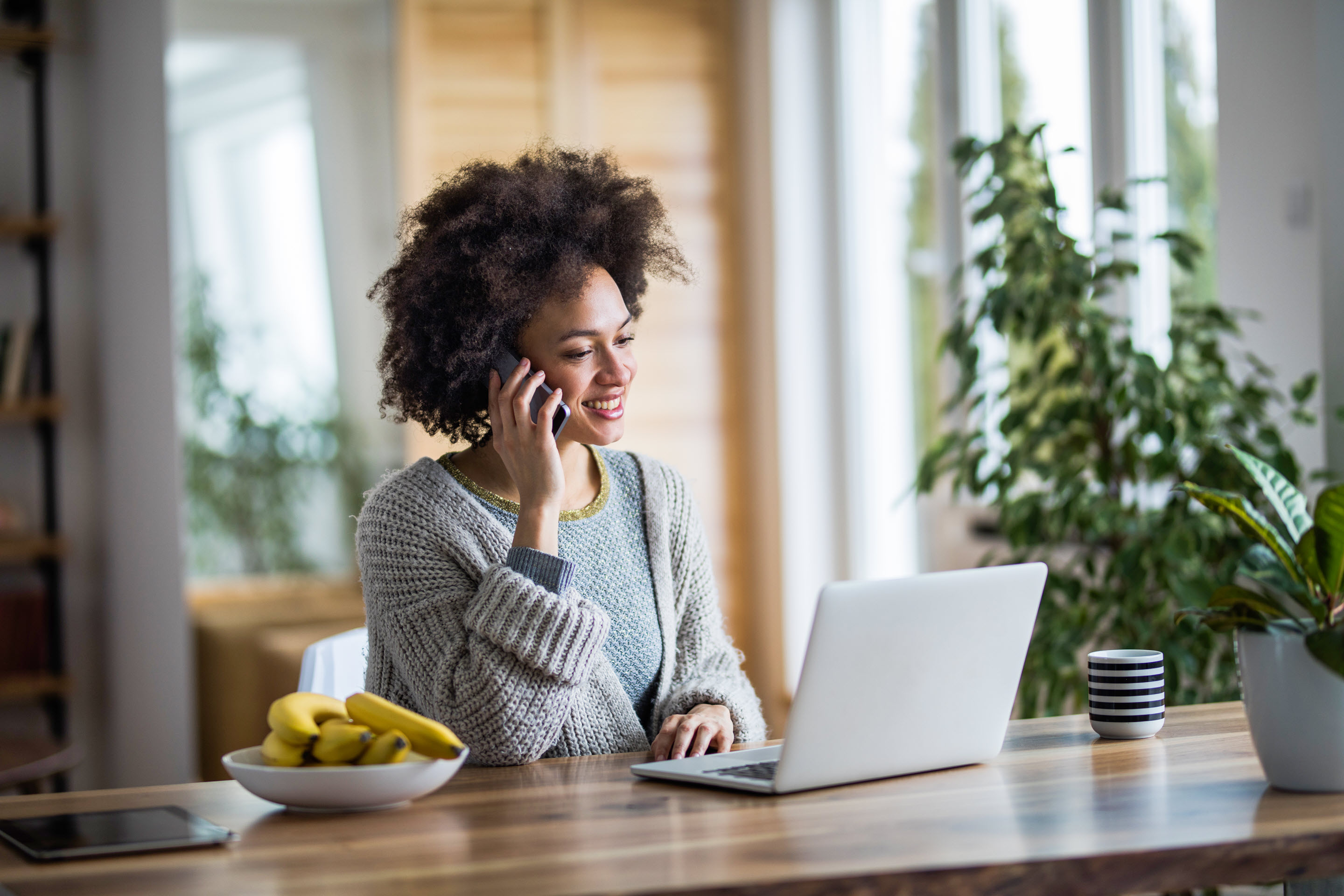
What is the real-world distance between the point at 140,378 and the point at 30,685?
0.97m

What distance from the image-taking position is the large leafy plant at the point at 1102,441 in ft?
8.03

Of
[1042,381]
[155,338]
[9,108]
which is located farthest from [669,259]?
[9,108]

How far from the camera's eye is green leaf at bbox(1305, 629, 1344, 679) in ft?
3.95

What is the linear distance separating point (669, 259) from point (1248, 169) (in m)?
1.31

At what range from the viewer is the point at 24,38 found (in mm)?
4160

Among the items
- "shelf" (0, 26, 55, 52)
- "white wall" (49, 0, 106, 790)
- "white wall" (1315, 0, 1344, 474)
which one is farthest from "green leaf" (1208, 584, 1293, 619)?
"shelf" (0, 26, 55, 52)

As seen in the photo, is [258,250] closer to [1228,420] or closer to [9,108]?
[9,108]

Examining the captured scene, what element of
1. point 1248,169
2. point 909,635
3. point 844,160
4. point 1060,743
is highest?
point 844,160

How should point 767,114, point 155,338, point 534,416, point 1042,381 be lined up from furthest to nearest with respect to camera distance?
point 767,114
point 155,338
point 1042,381
point 534,416

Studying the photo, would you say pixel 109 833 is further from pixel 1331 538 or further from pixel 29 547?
pixel 29 547

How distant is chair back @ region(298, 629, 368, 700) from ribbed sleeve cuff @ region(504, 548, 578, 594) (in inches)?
11.3

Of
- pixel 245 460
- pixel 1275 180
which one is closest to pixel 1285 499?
pixel 1275 180

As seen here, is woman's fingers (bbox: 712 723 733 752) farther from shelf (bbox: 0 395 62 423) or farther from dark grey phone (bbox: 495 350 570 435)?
shelf (bbox: 0 395 62 423)

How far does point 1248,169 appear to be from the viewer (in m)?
2.75
